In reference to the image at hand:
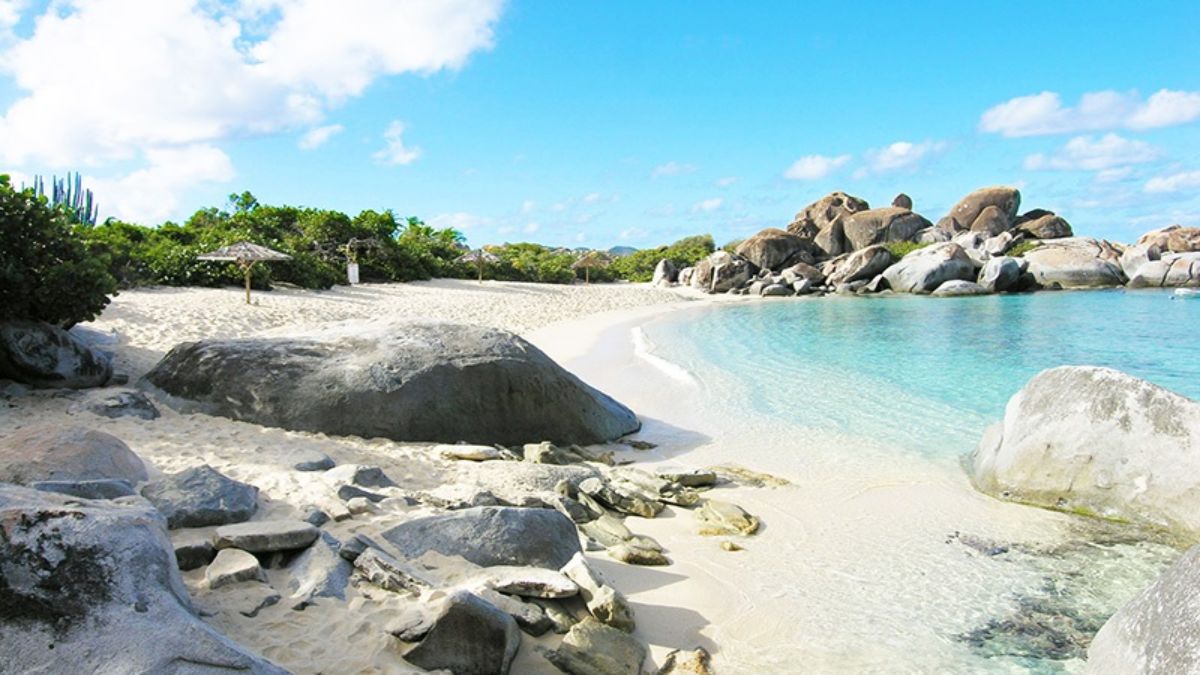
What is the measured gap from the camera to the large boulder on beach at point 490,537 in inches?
193

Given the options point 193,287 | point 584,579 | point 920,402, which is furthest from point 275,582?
point 193,287

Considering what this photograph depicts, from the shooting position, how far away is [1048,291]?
4031 centimetres

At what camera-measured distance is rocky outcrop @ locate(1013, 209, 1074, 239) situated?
4834 cm

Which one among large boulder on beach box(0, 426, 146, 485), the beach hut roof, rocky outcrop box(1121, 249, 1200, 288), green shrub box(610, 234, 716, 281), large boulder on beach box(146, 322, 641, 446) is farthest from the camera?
green shrub box(610, 234, 716, 281)

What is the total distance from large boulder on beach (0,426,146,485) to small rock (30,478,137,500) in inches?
7.3

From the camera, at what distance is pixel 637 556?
5.63m

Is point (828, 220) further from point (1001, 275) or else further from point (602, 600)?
point (602, 600)

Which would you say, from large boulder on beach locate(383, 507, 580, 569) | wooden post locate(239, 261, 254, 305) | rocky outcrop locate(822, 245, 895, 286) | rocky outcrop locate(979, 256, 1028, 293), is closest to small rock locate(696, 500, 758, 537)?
large boulder on beach locate(383, 507, 580, 569)

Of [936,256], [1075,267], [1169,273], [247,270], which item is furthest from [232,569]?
[1169,273]

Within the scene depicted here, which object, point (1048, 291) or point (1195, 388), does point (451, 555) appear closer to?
point (1195, 388)

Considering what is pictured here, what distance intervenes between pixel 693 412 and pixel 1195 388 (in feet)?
28.8

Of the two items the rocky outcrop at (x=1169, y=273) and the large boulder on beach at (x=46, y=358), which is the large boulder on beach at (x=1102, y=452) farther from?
the rocky outcrop at (x=1169, y=273)

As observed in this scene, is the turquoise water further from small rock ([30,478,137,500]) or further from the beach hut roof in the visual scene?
the beach hut roof

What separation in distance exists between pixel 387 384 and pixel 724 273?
39702 millimetres
